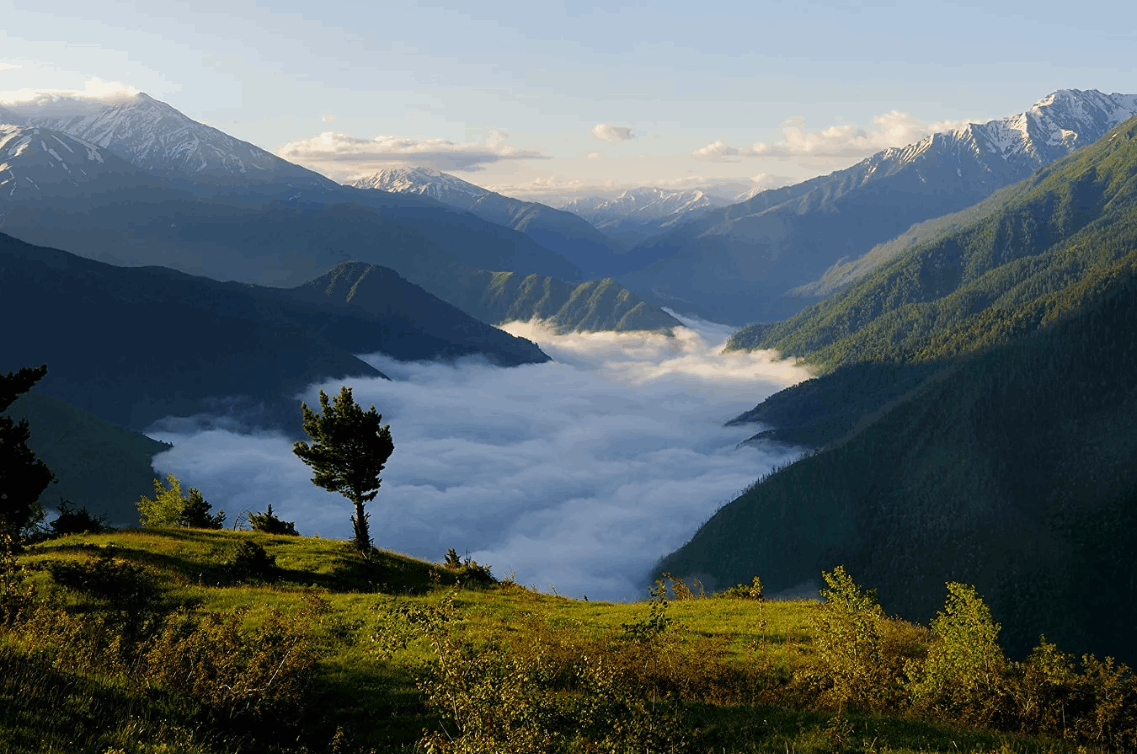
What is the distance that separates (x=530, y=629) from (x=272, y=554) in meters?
25.3

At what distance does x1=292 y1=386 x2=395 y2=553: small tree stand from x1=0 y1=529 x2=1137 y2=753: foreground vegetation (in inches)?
414

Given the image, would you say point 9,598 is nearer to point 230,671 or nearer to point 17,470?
point 230,671

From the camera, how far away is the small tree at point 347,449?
53.6 m

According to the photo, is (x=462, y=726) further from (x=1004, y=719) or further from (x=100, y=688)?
(x=1004, y=719)

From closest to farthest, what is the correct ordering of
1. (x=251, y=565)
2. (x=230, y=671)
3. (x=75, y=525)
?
(x=230, y=671) < (x=251, y=565) < (x=75, y=525)

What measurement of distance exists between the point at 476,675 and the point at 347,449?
42.2m

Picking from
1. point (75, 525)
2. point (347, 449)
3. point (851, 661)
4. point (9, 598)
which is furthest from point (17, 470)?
point (851, 661)

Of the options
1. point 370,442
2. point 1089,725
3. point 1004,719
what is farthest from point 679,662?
point 370,442

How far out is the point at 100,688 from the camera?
1617 cm

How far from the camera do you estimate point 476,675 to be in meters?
14.9

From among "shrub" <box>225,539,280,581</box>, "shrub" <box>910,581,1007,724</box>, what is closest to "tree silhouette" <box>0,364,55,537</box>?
"shrub" <box>225,539,280,581</box>

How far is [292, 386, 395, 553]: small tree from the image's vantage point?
53.6 m

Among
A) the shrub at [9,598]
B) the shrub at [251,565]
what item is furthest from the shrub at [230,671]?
the shrub at [251,565]

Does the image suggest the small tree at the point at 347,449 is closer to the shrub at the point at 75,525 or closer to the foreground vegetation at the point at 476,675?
the foreground vegetation at the point at 476,675
